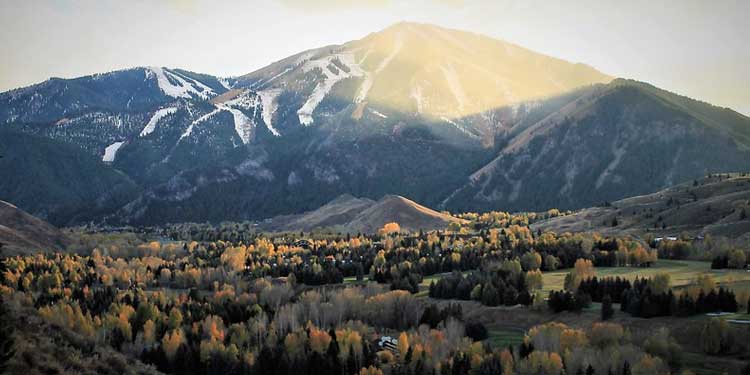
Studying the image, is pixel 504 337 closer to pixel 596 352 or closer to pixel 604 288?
pixel 604 288

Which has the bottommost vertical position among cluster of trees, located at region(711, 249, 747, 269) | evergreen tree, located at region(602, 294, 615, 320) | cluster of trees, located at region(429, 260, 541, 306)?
evergreen tree, located at region(602, 294, 615, 320)

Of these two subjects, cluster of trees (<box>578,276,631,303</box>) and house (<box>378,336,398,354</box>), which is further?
cluster of trees (<box>578,276,631,303</box>)

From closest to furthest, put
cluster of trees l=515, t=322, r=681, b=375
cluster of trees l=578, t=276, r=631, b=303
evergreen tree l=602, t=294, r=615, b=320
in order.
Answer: cluster of trees l=515, t=322, r=681, b=375 < evergreen tree l=602, t=294, r=615, b=320 < cluster of trees l=578, t=276, r=631, b=303

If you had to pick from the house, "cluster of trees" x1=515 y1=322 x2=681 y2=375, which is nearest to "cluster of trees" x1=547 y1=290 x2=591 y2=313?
"cluster of trees" x1=515 y1=322 x2=681 y2=375

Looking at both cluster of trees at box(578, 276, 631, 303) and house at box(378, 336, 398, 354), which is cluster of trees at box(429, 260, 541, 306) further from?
house at box(378, 336, 398, 354)

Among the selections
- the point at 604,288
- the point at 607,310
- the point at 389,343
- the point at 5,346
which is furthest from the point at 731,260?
the point at 5,346

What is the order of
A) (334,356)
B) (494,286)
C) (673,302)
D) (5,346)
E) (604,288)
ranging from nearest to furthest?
(5,346), (334,356), (673,302), (604,288), (494,286)

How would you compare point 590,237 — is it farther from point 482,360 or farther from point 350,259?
point 482,360

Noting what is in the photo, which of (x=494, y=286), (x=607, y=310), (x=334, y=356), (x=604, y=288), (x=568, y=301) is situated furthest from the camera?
(x=494, y=286)

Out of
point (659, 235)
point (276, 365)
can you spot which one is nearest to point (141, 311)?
point (276, 365)

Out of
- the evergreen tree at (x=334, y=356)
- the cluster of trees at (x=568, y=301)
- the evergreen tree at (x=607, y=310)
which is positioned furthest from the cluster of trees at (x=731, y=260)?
the evergreen tree at (x=334, y=356)

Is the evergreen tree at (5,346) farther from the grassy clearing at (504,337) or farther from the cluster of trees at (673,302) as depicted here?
the cluster of trees at (673,302)
